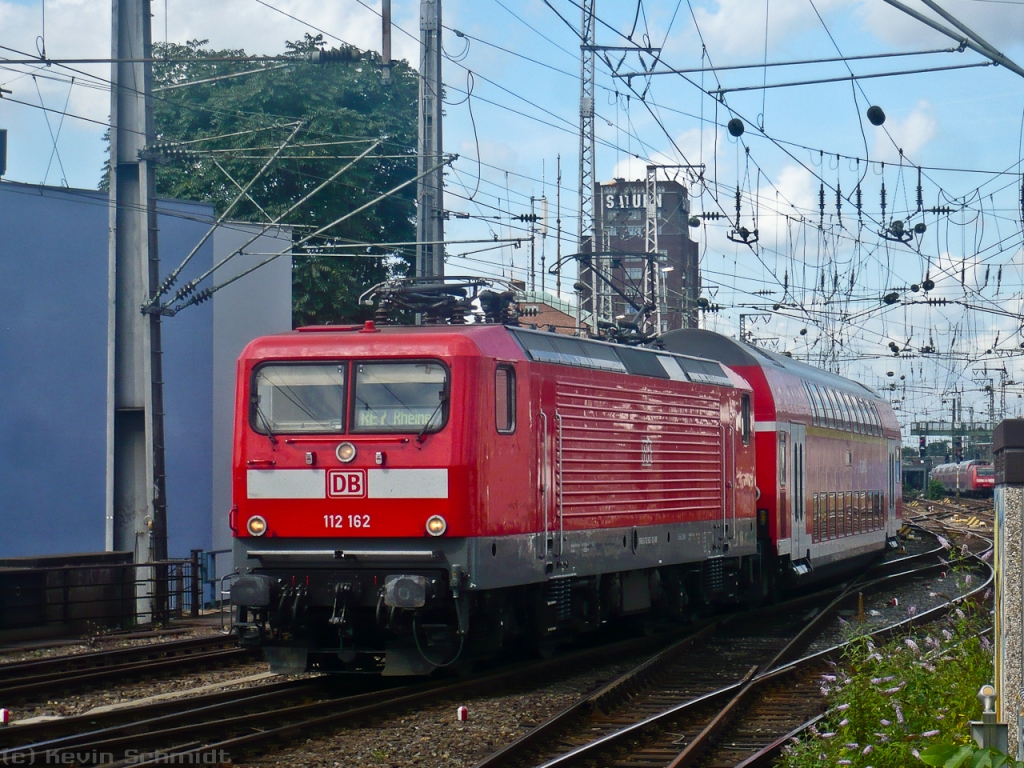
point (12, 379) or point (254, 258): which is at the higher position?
point (254, 258)

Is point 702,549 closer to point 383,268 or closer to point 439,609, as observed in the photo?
point 439,609

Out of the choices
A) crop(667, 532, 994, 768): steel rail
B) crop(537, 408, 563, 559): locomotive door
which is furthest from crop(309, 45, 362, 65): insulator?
crop(667, 532, 994, 768): steel rail

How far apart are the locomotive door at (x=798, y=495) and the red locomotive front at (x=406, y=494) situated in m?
7.88

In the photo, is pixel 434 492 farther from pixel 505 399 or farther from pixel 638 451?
pixel 638 451

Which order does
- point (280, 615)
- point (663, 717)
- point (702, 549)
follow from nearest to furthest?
point (663, 717) → point (280, 615) → point (702, 549)

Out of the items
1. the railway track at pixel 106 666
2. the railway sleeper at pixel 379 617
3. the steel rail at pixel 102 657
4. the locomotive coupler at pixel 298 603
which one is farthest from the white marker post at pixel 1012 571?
the steel rail at pixel 102 657

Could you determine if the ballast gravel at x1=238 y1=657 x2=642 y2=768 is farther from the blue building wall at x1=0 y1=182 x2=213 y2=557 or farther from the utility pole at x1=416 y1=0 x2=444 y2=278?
the blue building wall at x1=0 y1=182 x2=213 y2=557

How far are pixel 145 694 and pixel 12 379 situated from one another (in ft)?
36.8

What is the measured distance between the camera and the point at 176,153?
2009 centimetres

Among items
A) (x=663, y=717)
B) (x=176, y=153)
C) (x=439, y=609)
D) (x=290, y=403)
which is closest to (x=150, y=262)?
(x=176, y=153)

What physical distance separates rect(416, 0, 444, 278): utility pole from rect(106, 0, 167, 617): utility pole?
4193 millimetres

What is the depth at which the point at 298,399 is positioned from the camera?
12273 mm

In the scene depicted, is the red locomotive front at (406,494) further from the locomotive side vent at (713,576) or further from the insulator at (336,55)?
the insulator at (336,55)

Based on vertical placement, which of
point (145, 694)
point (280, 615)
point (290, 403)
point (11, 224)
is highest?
point (11, 224)
